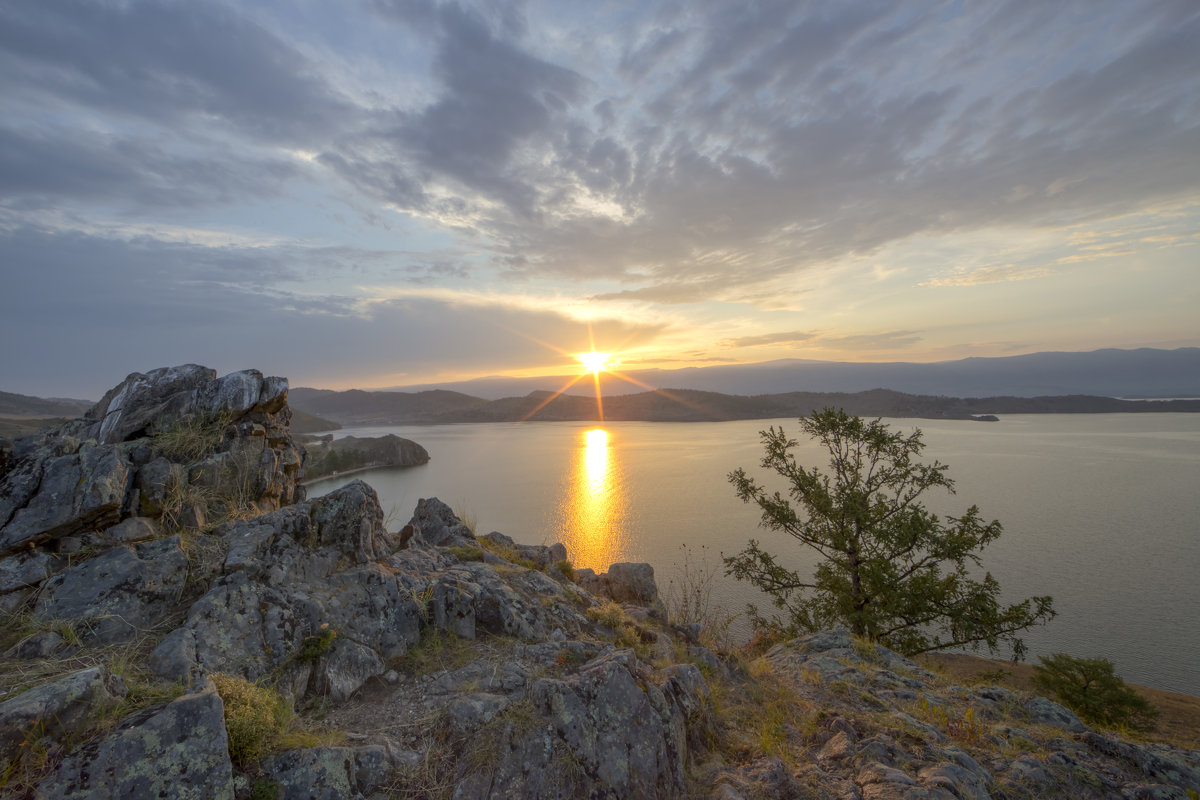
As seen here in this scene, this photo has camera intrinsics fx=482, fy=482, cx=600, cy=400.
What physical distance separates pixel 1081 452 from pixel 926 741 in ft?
212

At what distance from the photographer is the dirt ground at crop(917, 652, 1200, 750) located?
10.2 metres

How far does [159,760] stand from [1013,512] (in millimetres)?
36416

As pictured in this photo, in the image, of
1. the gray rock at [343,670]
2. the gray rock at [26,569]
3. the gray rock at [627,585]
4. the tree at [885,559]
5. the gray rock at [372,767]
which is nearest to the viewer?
the gray rock at [372,767]

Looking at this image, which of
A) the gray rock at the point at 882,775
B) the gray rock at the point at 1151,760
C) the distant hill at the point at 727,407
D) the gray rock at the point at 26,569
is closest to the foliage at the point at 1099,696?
the gray rock at the point at 1151,760

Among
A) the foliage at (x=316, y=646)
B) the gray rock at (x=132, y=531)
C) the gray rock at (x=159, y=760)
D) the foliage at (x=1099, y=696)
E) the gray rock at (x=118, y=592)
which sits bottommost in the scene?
the foliage at (x=1099, y=696)

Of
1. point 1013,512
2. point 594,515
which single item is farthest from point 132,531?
point 1013,512

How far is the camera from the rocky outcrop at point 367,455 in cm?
5009

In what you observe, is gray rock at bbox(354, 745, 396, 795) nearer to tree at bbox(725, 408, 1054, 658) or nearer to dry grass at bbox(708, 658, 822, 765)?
dry grass at bbox(708, 658, 822, 765)

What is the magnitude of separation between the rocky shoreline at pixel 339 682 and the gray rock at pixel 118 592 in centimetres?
2

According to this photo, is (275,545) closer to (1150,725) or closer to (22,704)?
(22,704)

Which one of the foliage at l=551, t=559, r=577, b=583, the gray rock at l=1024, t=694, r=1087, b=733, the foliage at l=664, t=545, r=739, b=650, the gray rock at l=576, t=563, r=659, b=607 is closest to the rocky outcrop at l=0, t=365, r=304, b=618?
the foliage at l=551, t=559, r=577, b=583

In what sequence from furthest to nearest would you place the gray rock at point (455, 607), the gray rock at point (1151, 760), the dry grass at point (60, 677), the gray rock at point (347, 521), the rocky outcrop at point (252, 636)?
the gray rock at point (347, 521), the gray rock at point (455, 607), the gray rock at point (1151, 760), the rocky outcrop at point (252, 636), the dry grass at point (60, 677)

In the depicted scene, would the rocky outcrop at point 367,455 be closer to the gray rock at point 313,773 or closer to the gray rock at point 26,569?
the gray rock at point 26,569

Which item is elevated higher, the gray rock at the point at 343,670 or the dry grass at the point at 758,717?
the gray rock at the point at 343,670
